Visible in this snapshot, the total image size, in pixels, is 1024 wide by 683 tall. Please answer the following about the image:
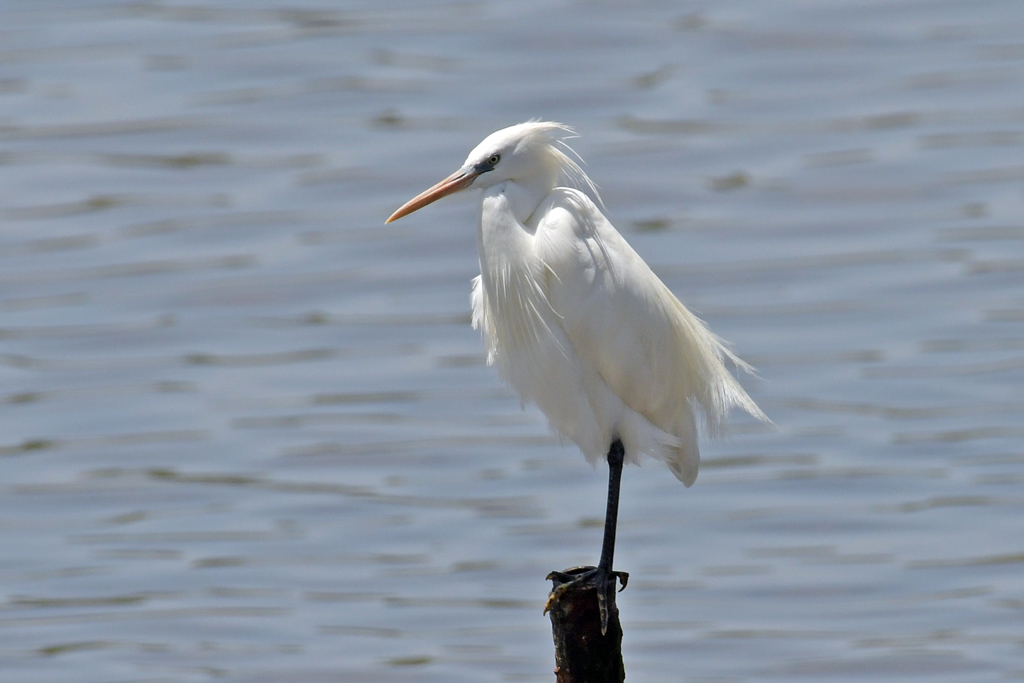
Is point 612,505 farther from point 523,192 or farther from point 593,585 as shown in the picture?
point 523,192

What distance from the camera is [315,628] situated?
40.5ft

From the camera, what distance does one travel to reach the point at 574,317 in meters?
6.90

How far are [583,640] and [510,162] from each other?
5.68ft

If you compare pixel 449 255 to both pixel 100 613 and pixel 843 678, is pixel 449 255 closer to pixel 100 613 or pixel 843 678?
pixel 100 613

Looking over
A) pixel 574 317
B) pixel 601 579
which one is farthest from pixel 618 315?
pixel 601 579

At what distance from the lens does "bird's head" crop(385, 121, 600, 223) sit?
659 cm

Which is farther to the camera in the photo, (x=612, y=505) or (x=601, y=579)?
(x=612, y=505)

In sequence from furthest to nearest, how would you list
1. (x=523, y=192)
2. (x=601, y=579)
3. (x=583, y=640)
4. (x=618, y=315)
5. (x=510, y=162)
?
(x=618, y=315) < (x=523, y=192) < (x=510, y=162) < (x=601, y=579) < (x=583, y=640)

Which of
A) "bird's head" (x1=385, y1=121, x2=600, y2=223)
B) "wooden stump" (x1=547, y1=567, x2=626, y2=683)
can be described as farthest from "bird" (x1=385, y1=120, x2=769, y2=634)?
"wooden stump" (x1=547, y1=567, x2=626, y2=683)

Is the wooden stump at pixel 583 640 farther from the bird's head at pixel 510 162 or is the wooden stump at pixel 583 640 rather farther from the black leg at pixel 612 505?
the bird's head at pixel 510 162

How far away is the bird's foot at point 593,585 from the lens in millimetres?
6355

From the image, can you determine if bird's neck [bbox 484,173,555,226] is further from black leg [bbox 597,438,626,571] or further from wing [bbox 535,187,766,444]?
black leg [bbox 597,438,626,571]

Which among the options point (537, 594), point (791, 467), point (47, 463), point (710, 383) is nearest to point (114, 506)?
point (47, 463)

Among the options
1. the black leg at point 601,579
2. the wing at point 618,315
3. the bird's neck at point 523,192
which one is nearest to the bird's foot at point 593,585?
the black leg at point 601,579
